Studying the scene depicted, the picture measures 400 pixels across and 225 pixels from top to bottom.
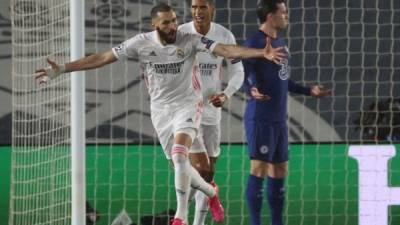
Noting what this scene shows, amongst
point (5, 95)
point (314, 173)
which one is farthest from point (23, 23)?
point (314, 173)

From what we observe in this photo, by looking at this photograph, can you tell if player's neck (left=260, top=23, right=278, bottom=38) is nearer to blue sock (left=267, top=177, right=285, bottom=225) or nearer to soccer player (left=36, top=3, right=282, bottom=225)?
soccer player (left=36, top=3, right=282, bottom=225)

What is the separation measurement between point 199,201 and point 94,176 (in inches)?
55.4

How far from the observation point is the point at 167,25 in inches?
285

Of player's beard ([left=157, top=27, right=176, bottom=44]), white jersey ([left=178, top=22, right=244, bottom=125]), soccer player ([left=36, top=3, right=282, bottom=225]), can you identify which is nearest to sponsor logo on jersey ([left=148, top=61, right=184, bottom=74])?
soccer player ([left=36, top=3, right=282, bottom=225])

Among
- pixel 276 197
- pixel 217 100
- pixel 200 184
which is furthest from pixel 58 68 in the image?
pixel 276 197

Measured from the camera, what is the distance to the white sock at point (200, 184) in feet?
24.4

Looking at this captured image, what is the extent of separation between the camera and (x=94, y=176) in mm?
9180

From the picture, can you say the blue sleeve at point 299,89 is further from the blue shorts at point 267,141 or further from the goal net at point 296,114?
Result: the goal net at point 296,114

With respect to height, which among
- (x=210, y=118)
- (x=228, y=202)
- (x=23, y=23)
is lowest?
(x=228, y=202)

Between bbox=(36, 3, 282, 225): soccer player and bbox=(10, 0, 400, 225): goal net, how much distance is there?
1704 mm

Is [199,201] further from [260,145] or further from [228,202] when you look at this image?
[228,202]

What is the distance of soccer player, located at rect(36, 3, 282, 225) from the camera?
7220 millimetres

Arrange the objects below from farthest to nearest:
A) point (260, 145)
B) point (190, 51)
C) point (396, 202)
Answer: point (396, 202), point (260, 145), point (190, 51)

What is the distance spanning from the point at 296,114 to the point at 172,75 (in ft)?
7.03
